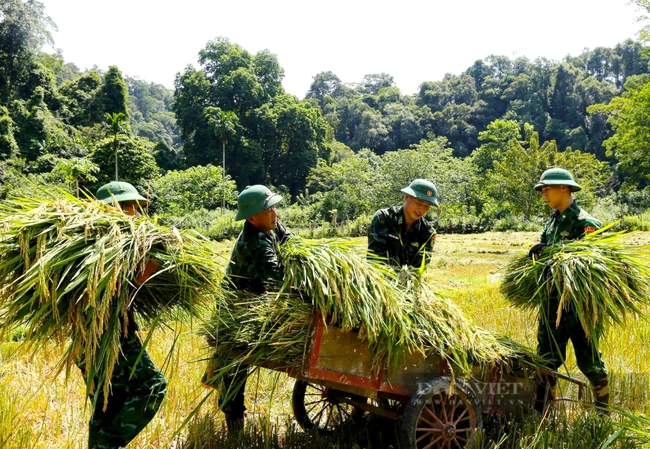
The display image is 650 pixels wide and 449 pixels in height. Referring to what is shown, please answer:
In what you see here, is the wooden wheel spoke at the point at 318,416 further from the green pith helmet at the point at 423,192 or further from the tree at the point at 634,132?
the tree at the point at 634,132

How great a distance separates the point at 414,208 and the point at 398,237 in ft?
0.89

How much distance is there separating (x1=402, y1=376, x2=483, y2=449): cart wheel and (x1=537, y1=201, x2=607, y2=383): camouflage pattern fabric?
869 mm

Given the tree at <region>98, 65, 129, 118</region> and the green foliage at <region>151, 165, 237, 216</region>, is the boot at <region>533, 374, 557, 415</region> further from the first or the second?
the tree at <region>98, 65, 129, 118</region>

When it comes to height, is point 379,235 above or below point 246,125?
below

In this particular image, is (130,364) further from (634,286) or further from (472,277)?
(472,277)

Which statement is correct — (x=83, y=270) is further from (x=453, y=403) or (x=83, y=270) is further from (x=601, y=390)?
(x=601, y=390)

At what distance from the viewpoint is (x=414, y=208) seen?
4152mm

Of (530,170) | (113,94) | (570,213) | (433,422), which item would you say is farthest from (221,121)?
(433,422)

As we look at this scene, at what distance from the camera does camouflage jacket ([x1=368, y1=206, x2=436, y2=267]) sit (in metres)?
4.14

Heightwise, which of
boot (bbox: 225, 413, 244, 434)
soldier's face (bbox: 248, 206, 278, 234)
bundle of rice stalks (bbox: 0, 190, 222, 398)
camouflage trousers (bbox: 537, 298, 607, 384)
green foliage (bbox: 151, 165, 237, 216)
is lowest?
boot (bbox: 225, 413, 244, 434)

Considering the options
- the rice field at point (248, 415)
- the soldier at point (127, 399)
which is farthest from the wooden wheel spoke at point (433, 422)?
the soldier at point (127, 399)

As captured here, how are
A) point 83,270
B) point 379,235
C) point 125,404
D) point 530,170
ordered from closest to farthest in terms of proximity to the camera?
1. point 83,270
2. point 125,404
3. point 379,235
4. point 530,170

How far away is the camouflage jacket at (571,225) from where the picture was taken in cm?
391

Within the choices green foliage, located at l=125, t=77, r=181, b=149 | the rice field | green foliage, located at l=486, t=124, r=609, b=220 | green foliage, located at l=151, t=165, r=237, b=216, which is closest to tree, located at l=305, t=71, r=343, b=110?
green foliage, located at l=125, t=77, r=181, b=149
